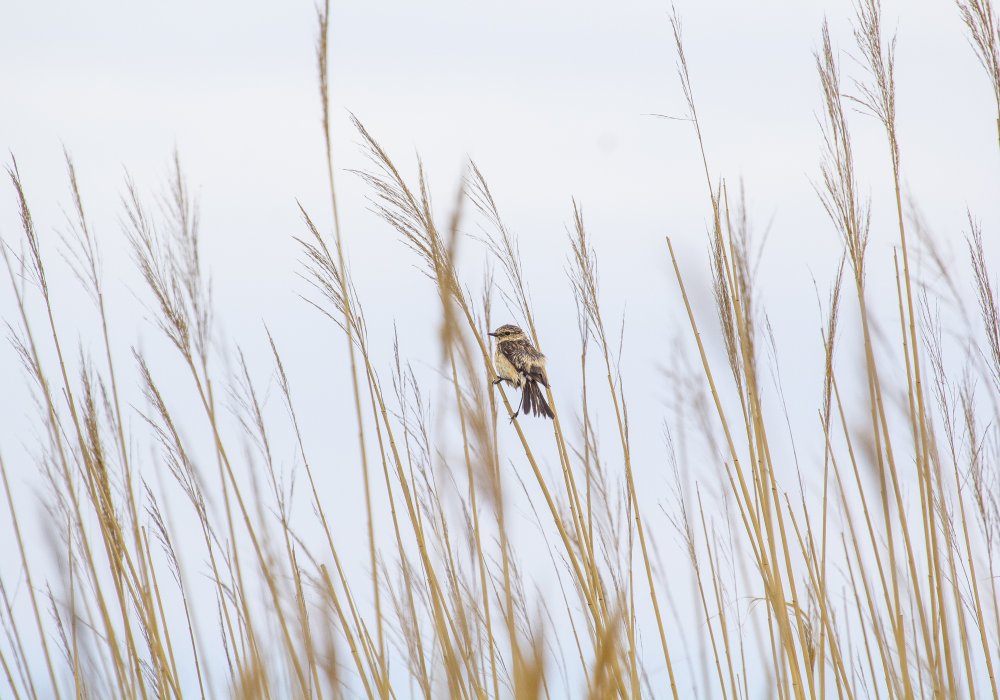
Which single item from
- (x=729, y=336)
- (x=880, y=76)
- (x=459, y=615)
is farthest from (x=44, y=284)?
(x=880, y=76)

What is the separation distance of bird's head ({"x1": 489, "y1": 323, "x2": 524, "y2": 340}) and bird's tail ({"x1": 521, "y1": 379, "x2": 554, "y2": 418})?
36cm

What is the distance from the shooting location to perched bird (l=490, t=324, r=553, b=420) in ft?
13.8

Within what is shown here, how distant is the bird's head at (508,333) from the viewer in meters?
4.58

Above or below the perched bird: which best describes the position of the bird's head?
above

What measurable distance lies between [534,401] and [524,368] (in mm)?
154

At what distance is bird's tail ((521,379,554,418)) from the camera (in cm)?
417

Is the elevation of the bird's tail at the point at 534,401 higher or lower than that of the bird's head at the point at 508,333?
lower

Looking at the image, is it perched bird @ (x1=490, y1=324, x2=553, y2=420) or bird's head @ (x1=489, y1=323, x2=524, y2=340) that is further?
bird's head @ (x1=489, y1=323, x2=524, y2=340)

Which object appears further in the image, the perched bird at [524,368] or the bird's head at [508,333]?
the bird's head at [508,333]

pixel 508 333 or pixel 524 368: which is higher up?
pixel 508 333

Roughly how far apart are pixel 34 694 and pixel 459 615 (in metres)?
1.23

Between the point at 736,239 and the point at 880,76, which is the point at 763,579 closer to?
the point at 736,239

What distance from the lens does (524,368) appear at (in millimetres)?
4230

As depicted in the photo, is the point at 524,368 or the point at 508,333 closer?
the point at 524,368
